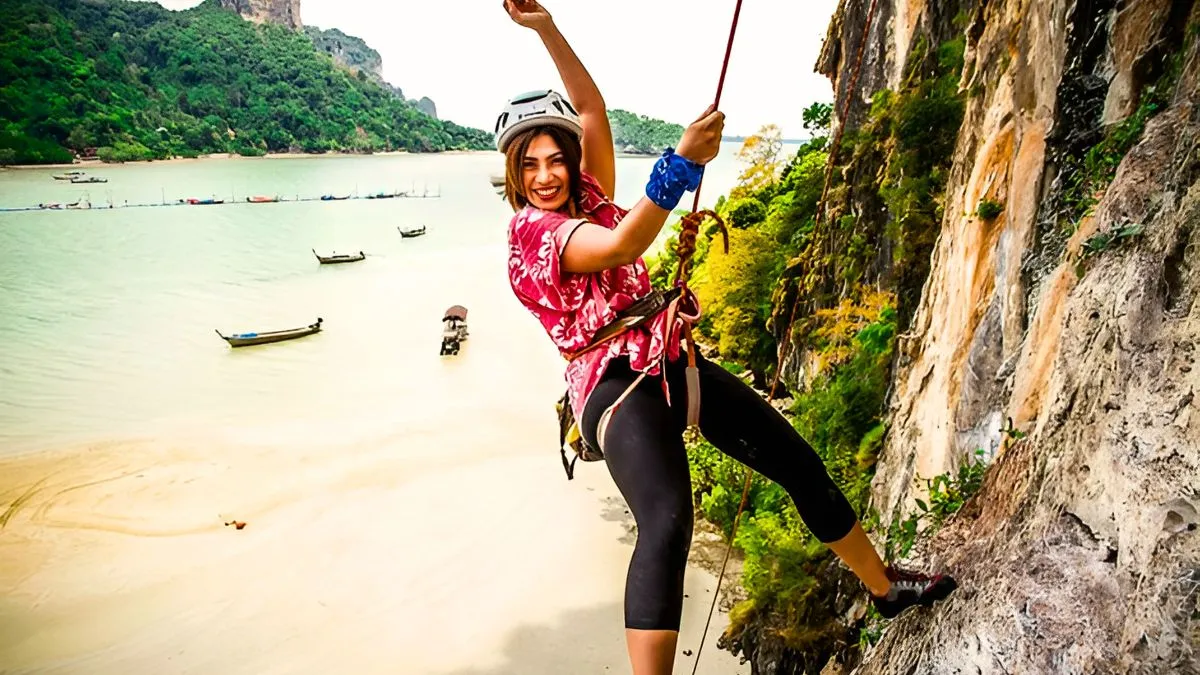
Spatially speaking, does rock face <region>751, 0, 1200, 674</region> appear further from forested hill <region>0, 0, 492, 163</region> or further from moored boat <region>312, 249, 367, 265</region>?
forested hill <region>0, 0, 492, 163</region>

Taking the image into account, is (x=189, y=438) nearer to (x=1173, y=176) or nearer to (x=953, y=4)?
(x=953, y=4)

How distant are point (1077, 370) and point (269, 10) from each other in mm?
198390

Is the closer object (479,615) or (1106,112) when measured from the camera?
(1106,112)

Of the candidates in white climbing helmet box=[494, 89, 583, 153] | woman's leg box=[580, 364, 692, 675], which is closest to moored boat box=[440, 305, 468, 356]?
white climbing helmet box=[494, 89, 583, 153]

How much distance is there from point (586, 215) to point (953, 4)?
8.79m

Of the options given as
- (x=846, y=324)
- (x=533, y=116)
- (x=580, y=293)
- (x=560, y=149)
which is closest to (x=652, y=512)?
(x=580, y=293)

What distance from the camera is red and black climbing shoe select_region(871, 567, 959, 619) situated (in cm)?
291

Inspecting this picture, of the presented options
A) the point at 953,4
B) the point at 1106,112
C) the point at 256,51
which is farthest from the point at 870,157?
the point at 256,51

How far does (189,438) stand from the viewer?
73.6 ft

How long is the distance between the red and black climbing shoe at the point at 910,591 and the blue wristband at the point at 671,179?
1.95 meters

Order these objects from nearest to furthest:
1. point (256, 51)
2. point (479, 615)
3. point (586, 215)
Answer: point (586, 215) < point (479, 615) < point (256, 51)

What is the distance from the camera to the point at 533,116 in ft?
8.71

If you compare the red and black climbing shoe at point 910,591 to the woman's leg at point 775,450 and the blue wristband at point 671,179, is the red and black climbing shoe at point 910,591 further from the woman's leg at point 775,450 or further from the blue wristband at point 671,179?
the blue wristband at point 671,179

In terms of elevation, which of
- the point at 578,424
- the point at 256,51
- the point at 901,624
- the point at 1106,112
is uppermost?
the point at 256,51
